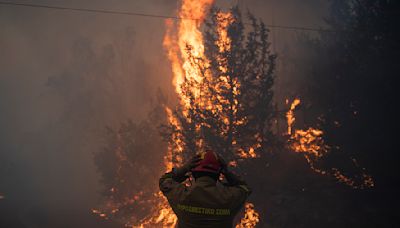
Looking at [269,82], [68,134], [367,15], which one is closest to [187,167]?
[367,15]

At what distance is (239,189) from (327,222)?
15190 mm

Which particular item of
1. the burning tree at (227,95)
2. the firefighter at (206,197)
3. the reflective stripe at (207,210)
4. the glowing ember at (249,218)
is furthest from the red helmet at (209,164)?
the glowing ember at (249,218)

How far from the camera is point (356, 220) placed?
15625 millimetres

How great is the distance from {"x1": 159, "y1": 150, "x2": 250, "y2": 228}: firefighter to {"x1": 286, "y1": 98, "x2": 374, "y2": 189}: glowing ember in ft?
48.5

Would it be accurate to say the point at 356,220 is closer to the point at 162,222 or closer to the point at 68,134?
→ the point at 162,222

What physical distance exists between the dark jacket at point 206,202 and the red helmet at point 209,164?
0.08 meters

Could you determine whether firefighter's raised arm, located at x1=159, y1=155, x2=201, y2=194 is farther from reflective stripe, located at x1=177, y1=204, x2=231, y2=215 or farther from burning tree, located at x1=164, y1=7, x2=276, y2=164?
burning tree, located at x1=164, y1=7, x2=276, y2=164

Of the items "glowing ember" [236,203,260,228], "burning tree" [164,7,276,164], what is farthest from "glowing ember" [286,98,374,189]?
"glowing ember" [236,203,260,228]

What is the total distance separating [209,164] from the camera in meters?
3.16

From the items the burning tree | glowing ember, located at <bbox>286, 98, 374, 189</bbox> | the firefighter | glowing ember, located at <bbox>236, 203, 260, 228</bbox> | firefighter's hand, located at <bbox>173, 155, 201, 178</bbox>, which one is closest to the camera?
the firefighter

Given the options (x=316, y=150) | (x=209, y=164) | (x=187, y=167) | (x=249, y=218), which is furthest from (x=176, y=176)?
(x=249, y=218)

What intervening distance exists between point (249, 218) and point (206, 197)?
17.7 m

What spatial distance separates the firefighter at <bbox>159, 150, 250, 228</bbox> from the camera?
3.11 m

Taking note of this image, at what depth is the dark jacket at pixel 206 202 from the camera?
10.2 ft
